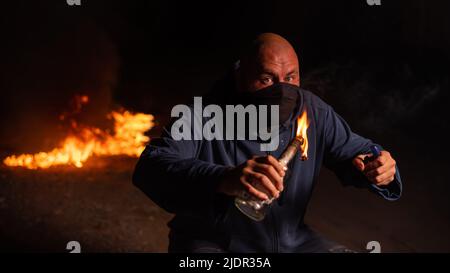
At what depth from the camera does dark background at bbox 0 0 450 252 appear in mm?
6426

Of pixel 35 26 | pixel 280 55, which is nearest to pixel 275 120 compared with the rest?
pixel 280 55

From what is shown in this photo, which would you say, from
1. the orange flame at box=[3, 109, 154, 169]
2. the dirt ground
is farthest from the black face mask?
the orange flame at box=[3, 109, 154, 169]

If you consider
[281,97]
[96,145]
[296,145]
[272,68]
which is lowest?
[96,145]

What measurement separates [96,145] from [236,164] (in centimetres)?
848

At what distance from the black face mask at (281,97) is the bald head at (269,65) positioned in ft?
0.29

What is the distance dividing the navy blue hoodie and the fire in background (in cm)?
666

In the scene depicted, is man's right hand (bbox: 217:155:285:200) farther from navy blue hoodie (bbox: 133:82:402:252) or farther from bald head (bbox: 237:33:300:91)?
bald head (bbox: 237:33:300:91)

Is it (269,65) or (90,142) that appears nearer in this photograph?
(269,65)

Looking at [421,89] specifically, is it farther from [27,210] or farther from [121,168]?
[27,210]

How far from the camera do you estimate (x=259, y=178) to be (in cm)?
209

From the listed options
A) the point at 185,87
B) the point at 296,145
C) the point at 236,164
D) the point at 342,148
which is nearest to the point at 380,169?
the point at 342,148

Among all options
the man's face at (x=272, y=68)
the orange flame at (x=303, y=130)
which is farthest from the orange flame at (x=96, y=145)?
the orange flame at (x=303, y=130)

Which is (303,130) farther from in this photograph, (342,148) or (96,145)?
(96,145)

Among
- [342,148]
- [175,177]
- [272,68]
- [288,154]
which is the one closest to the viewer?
[288,154]
